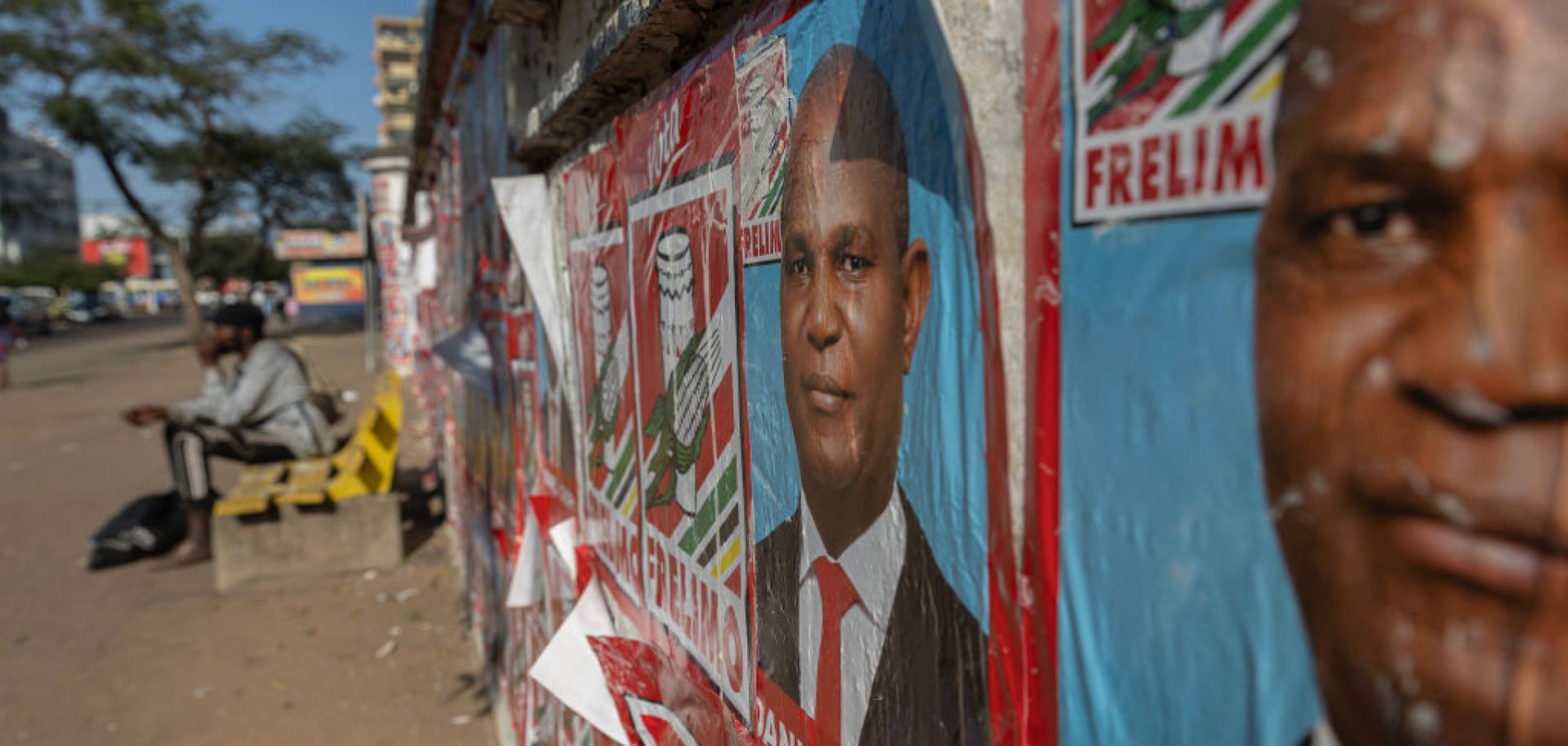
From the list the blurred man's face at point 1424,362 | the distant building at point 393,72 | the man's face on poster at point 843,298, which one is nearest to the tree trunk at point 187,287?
the distant building at point 393,72

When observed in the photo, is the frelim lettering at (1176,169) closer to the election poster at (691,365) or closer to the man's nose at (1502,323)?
the man's nose at (1502,323)

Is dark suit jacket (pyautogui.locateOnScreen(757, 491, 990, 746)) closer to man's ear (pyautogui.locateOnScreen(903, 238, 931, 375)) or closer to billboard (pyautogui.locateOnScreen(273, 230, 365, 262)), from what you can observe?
man's ear (pyautogui.locateOnScreen(903, 238, 931, 375))

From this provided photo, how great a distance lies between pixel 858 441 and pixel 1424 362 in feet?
2.14

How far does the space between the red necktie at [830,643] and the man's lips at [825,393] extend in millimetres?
192

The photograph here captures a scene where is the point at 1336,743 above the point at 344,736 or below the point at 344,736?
above

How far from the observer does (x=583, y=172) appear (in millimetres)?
2510

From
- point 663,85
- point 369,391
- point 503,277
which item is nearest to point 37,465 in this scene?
point 369,391

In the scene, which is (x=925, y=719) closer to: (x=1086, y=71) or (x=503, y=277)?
(x=1086, y=71)

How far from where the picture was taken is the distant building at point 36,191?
182 feet

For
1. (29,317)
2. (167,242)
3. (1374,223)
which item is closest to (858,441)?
(1374,223)

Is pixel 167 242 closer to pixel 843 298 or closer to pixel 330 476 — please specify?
pixel 330 476

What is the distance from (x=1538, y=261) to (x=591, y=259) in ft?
7.15

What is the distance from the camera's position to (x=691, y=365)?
1.71 m

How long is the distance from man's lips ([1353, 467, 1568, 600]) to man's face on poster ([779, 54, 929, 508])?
487 millimetres
